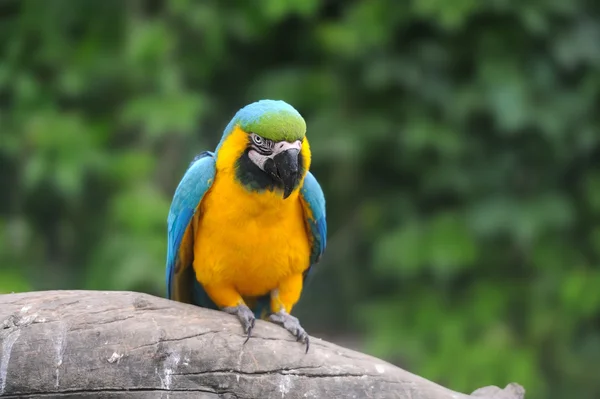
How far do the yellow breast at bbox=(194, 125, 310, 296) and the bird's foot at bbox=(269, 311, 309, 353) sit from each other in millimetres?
122

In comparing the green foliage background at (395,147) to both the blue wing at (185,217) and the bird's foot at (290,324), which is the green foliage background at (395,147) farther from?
the bird's foot at (290,324)

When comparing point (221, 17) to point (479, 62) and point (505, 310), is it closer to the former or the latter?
point (479, 62)

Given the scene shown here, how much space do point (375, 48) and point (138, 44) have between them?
5.13ft

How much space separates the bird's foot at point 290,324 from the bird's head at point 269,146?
466 mm

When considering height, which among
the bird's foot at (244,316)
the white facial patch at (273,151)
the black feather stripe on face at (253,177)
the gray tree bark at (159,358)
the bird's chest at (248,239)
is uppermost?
the white facial patch at (273,151)

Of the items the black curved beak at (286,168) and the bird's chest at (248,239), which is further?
the bird's chest at (248,239)

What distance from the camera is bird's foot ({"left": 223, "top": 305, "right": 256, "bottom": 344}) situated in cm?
249

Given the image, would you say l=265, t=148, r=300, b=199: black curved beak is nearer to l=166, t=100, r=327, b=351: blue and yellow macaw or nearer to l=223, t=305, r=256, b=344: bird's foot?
l=166, t=100, r=327, b=351: blue and yellow macaw

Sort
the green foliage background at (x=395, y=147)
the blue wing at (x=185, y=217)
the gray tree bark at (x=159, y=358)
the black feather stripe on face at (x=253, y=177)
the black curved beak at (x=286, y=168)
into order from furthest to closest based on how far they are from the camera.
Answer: the green foliage background at (x=395, y=147)
the blue wing at (x=185, y=217)
the black feather stripe on face at (x=253, y=177)
the black curved beak at (x=286, y=168)
the gray tree bark at (x=159, y=358)

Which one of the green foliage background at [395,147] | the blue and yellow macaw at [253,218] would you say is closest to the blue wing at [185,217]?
the blue and yellow macaw at [253,218]

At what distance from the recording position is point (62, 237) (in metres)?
5.20

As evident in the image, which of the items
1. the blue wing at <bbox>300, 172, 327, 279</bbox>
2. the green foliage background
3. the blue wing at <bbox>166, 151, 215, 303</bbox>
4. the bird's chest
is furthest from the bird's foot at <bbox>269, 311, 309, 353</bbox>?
the green foliage background

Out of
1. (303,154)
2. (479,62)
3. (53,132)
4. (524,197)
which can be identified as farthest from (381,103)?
(303,154)

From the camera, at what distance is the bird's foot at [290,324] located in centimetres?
253
